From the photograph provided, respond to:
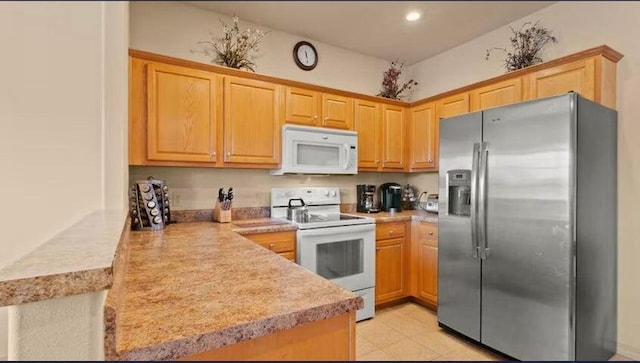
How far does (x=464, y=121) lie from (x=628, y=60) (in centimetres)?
102

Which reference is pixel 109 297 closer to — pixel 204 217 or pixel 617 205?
pixel 204 217

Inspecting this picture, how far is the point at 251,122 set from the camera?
7.79 feet

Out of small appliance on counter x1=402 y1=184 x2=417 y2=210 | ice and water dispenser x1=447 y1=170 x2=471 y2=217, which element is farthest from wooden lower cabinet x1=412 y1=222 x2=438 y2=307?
small appliance on counter x1=402 y1=184 x2=417 y2=210

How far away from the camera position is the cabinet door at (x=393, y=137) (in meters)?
3.03

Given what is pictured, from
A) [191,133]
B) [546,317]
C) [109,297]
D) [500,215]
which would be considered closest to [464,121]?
[500,215]

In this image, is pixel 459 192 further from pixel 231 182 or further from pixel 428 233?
pixel 231 182

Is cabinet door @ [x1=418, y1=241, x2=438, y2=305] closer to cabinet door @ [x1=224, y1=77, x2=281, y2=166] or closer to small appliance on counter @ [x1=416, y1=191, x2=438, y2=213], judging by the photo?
small appliance on counter @ [x1=416, y1=191, x2=438, y2=213]

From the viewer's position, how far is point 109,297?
51 centimetres

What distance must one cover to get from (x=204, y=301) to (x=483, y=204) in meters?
1.79

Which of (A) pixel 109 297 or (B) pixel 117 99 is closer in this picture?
(A) pixel 109 297

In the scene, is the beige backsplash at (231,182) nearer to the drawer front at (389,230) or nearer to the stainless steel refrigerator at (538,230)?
the drawer front at (389,230)

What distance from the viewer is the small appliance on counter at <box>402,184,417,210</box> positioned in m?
3.32

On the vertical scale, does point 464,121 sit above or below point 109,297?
above

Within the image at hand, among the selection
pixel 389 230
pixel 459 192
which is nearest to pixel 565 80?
pixel 459 192
